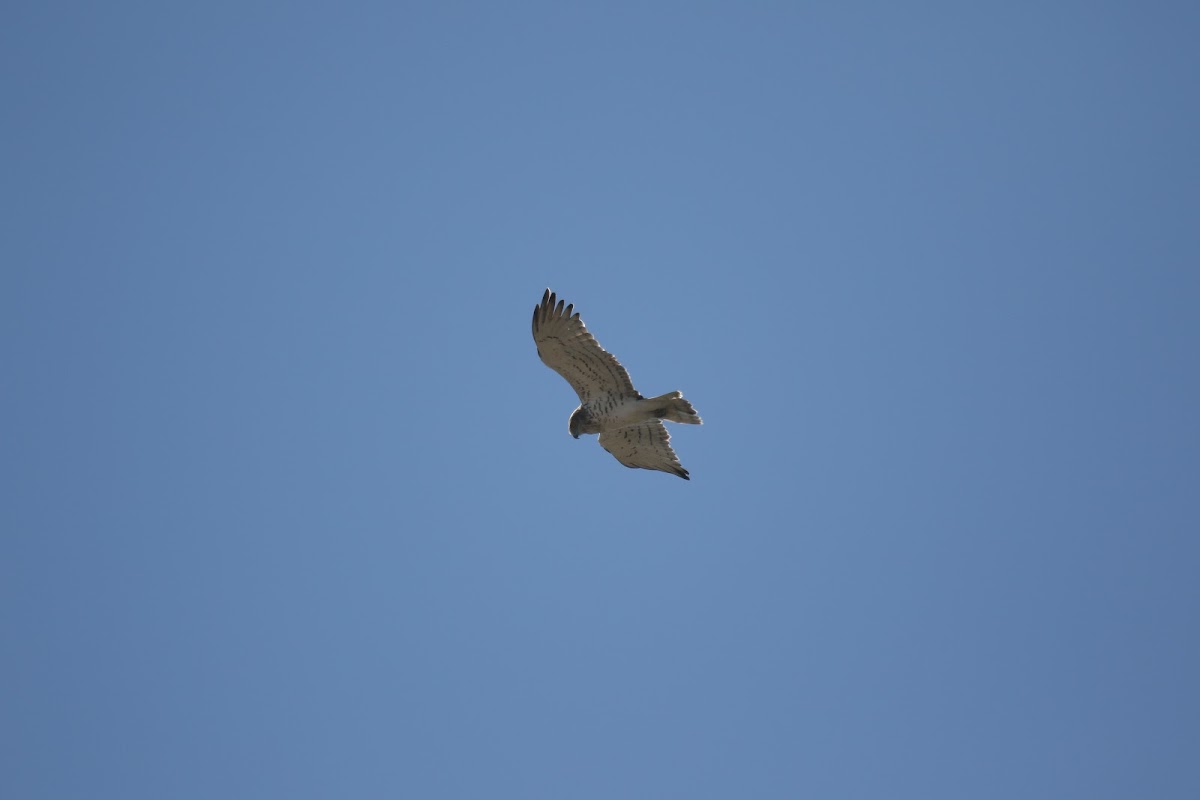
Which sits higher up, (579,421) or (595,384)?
(595,384)

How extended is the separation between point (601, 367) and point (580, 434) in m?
1.07

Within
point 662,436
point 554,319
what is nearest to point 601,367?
point 554,319

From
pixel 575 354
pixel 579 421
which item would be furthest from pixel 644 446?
pixel 575 354

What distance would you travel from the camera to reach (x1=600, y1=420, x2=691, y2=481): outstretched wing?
12.9 meters

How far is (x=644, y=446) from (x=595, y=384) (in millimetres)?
1522

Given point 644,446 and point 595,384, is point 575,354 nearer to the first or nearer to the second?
point 595,384

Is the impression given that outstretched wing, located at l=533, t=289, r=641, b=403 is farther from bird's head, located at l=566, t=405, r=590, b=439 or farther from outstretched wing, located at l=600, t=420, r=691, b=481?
outstretched wing, located at l=600, t=420, r=691, b=481

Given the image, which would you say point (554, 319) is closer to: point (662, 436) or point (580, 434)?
point (580, 434)

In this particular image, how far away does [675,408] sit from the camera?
1185 cm

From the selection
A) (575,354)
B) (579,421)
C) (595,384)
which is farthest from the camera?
(579,421)

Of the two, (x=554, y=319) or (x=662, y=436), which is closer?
(x=554, y=319)

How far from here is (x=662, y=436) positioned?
42.5ft

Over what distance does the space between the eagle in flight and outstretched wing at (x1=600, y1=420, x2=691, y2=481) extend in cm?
2

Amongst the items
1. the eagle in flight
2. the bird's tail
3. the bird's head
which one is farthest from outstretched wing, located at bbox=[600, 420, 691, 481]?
the bird's tail
